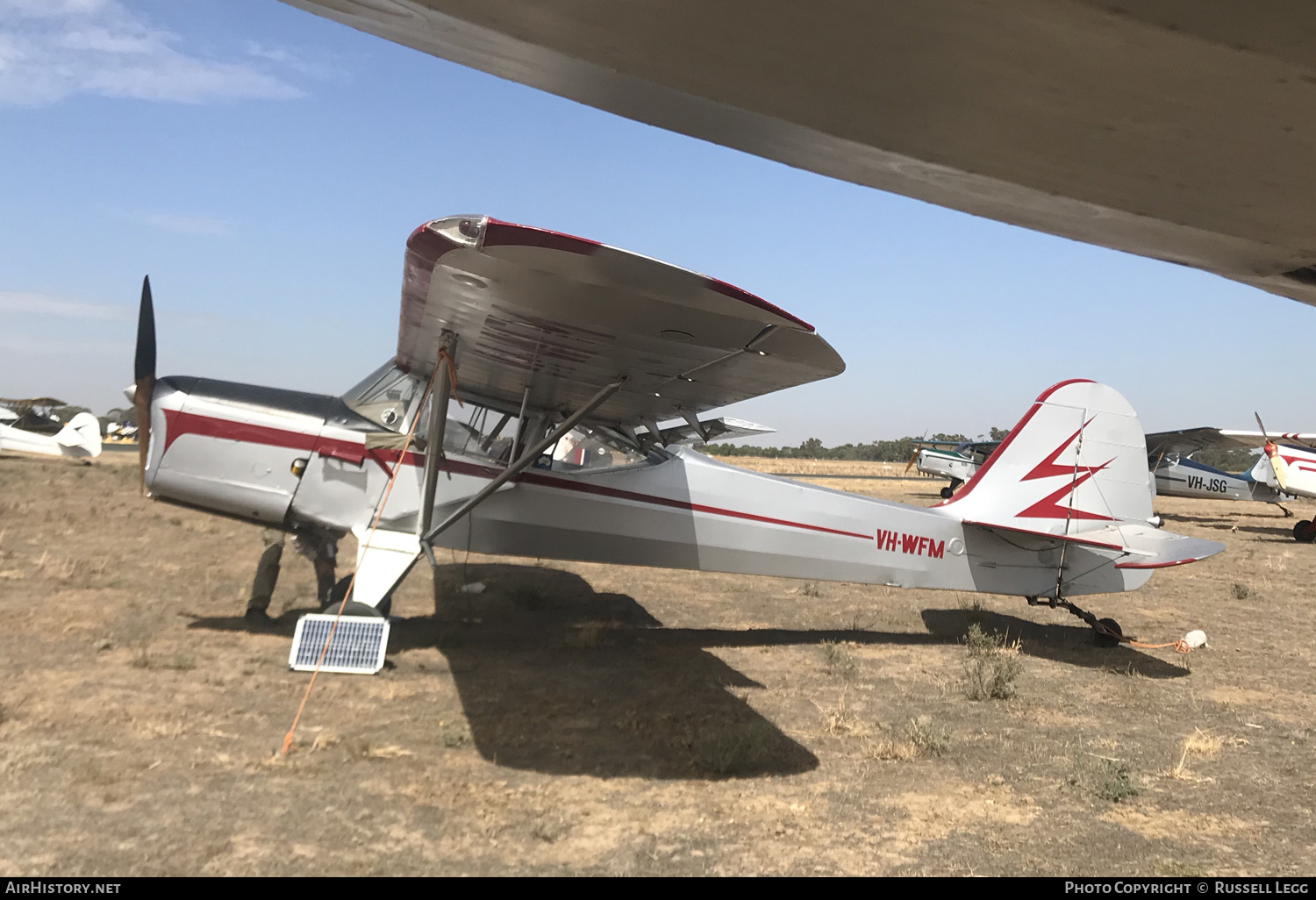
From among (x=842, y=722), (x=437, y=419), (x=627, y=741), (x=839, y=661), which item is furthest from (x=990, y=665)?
(x=437, y=419)

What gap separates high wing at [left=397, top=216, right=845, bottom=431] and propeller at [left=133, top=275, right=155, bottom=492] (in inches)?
78.7

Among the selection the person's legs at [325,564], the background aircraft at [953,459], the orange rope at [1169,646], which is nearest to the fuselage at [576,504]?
the person's legs at [325,564]

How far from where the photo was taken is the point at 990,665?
7.18 meters

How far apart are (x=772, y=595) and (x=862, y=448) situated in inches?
3373

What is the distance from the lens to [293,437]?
21.7 feet

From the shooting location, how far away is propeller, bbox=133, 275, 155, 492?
656cm

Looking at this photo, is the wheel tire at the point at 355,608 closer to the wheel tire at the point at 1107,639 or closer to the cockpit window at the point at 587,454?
the cockpit window at the point at 587,454

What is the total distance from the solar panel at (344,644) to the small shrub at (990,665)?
14.5 ft

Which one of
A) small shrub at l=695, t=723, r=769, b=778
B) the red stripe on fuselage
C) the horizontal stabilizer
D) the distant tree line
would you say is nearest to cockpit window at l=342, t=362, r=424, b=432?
the red stripe on fuselage

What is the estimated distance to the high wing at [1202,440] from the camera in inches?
870

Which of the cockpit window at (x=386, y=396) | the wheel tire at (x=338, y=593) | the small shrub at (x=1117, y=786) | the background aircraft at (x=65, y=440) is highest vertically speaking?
the cockpit window at (x=386, y=396)

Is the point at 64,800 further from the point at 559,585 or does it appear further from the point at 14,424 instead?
the point at 14,424

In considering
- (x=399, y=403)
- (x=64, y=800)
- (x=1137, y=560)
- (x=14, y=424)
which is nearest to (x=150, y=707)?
(x=64, y=800)

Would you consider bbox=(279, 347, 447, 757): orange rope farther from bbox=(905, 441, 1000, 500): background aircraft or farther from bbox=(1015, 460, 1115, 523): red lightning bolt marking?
bbox=(905, 441, 1000, 500): background aircraft
